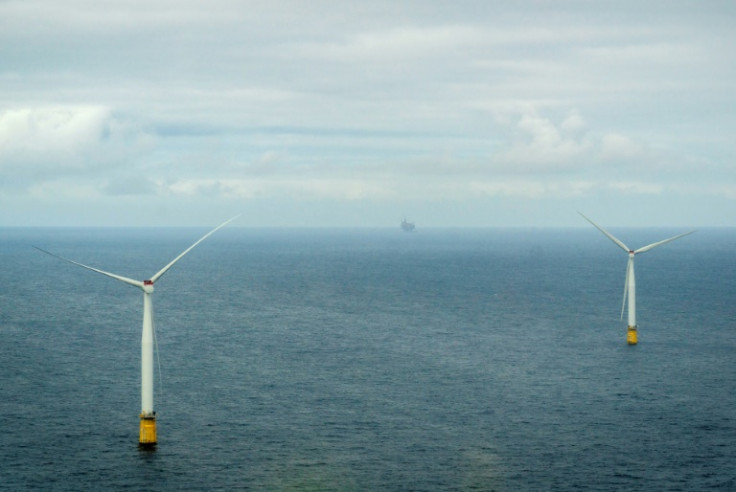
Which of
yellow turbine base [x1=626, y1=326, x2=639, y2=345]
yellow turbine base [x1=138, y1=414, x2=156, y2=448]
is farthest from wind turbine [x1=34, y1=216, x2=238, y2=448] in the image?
yellow turbine base [x1=626, y1=326, x2=639, y2=345]

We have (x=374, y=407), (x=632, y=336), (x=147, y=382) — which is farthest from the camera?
(x=632, y=336)

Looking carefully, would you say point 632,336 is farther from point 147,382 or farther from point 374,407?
point 147,382

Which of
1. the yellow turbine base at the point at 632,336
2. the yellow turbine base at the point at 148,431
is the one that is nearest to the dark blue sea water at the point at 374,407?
the yellow turbine base at the point at 148,431

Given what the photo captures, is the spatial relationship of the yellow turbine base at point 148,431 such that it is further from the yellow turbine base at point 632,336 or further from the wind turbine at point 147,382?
the yellow turbine base at point 632,336

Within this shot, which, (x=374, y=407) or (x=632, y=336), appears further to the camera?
(x=632, y=336)

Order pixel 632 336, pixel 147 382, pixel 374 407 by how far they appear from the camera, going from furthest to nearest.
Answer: pixel 632 336, pixel 374 407, pixel 147 382

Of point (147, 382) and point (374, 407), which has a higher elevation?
point (147, 382)

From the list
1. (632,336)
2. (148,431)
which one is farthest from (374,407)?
(632,336)

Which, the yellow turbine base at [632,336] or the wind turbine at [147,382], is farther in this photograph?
the yellow turbine base at [632,336]

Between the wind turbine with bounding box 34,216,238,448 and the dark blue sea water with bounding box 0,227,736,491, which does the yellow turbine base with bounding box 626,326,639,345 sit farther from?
the wind turbine with bounding box 34,216,238,448
